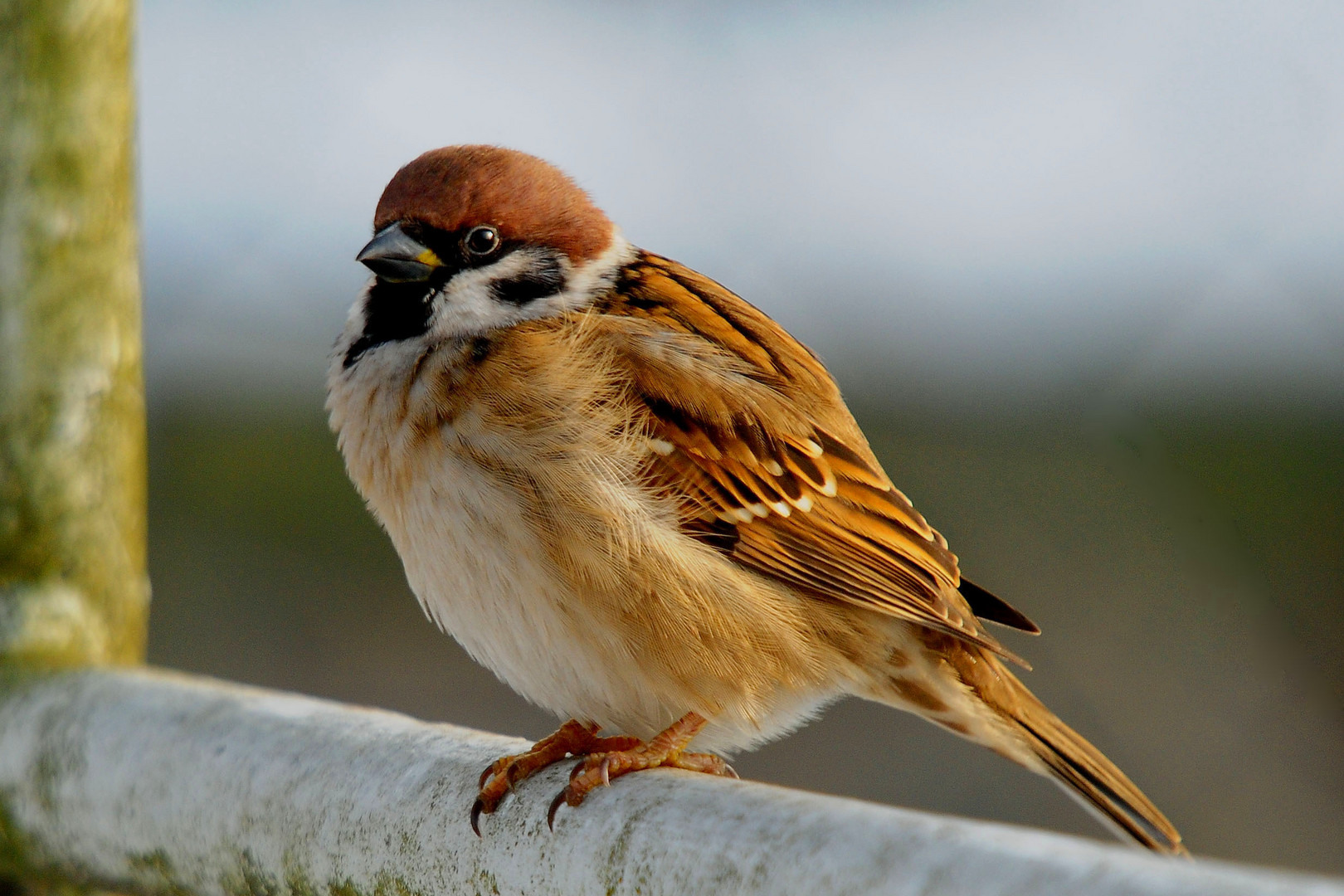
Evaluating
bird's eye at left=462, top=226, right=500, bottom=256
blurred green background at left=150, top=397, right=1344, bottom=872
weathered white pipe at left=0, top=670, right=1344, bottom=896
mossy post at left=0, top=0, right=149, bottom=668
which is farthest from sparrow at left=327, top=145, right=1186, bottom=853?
blurred green background at left=150, top=397, right=1344, bottom=872

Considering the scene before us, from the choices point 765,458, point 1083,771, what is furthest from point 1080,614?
point 765,458

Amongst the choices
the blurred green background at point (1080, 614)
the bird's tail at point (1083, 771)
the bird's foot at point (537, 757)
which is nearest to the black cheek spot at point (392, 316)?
the bird's foot at point (537, 757)

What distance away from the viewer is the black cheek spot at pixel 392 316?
200cm

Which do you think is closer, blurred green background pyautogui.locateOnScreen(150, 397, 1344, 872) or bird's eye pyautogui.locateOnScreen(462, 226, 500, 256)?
bird's eye pyautogui.locateOnScreen(462, 226, 500, 256)

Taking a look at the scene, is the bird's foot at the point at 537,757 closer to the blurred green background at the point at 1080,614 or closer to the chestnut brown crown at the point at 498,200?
the chestnut brown crown at the point at 498,200

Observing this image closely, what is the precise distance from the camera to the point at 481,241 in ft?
6.70

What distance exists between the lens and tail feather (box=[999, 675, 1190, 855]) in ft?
6.78

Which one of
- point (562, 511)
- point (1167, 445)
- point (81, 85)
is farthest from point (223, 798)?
point (1167, 445)

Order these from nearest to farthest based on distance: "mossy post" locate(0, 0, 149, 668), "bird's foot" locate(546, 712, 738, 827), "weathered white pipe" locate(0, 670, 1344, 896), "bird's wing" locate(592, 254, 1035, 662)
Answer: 1. "weathered white pipe" locate(0, 670, 1344, 896)
2. "bird's foot" locate(546, 712, 738, 827)
3. "bird's wing" locate(592, 254, 1035, 662)
4. "mossy post" locate(0, 0, 149, 668)

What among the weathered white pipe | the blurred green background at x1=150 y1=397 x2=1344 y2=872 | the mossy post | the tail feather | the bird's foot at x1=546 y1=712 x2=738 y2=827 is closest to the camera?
the weathered white pipe

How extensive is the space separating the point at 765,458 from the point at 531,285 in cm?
46

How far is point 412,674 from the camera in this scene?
4.61 metres

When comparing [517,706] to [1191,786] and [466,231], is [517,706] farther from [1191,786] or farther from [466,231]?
[466,231]

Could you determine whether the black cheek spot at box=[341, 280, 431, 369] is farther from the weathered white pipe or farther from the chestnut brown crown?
the weathered white pipe
